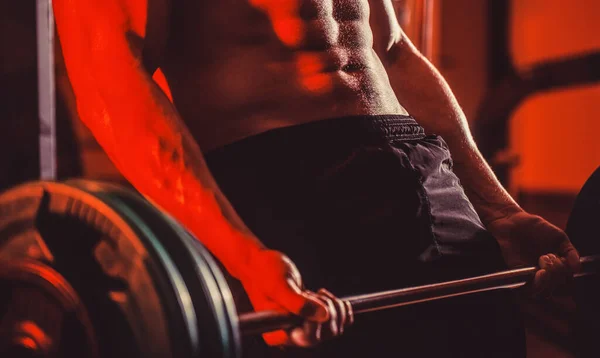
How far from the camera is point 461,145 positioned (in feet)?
4.87

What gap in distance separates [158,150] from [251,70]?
0.79ft

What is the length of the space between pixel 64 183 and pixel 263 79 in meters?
0.43

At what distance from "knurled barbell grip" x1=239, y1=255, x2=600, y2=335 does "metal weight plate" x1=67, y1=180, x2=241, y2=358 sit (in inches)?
2.4

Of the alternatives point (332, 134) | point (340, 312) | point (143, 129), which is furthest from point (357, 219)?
point (143, 129)

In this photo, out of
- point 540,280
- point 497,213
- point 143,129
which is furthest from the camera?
point 497,213

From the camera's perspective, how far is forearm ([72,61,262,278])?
39.4 inches

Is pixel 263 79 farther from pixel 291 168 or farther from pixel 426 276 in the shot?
pixel 426 276

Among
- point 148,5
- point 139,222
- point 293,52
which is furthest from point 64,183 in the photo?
point 293,52

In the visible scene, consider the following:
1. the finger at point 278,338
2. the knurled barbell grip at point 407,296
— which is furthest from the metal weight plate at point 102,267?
the finger at point 278,338

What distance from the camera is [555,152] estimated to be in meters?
7.07

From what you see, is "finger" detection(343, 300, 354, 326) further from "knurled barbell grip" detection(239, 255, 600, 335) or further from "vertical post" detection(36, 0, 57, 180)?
"vertical post" detection(36, 0, 57, 180)

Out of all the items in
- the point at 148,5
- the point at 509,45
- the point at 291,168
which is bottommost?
the point at 509,45

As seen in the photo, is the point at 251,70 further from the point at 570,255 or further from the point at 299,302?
the point at 570,255

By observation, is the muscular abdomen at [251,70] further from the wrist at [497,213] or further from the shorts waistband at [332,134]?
the wrist at [497,213]
